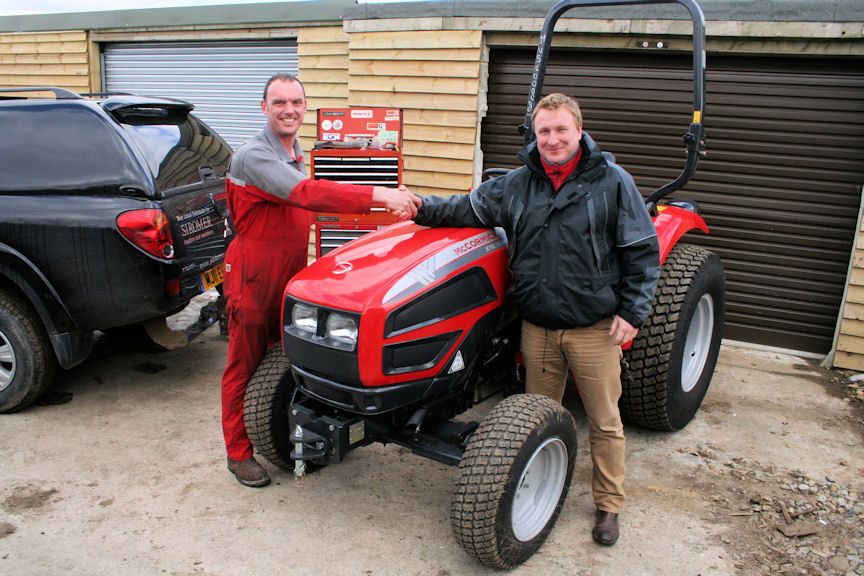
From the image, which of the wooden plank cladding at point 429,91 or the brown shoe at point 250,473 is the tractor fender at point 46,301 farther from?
the wooden plank cladding at point 429,91

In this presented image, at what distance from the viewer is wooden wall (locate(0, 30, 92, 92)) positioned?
933 cm

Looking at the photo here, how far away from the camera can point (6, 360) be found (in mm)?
3984

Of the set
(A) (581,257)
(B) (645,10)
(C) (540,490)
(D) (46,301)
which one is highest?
(B) (645,10)

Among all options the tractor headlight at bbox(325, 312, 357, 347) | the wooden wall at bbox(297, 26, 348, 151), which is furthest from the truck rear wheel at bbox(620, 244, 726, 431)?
the wooden wall at bbox(297, 26, 348, 151)

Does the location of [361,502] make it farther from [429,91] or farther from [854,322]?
[429,91]

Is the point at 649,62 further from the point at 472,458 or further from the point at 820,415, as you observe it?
the point at 472,458

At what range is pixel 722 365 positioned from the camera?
16.7ft

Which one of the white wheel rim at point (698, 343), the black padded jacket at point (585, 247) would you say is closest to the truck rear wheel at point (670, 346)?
the white wheel rim at point (698, 343)

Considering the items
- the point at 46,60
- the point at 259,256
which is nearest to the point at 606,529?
the point at 259,256

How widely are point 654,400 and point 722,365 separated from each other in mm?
1867

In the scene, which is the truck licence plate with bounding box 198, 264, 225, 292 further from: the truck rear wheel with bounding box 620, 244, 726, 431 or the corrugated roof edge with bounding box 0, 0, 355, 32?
the corrugated roof edge with bounding box 0, 0, 355, 32

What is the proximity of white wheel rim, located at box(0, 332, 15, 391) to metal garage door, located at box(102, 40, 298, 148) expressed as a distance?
477cm

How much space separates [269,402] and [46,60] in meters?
8.92

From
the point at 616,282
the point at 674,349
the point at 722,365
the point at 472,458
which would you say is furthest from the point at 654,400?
the point at 722,365
